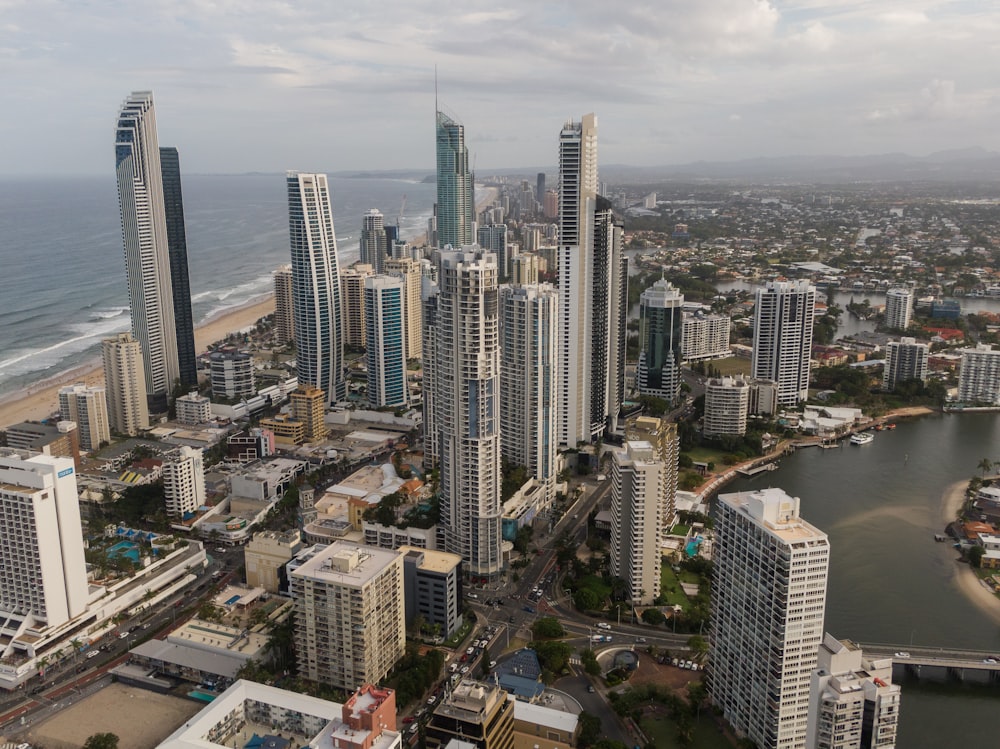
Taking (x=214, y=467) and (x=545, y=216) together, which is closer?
(x=214, y=467)

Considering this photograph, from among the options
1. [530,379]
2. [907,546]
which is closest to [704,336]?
[530,379]

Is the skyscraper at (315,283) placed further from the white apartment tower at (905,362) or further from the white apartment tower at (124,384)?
the white apartment tower at (905,362)

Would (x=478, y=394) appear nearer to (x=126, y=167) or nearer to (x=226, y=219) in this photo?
(x=126, y=167)

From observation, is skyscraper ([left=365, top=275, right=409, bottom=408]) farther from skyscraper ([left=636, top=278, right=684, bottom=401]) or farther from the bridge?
the bridge

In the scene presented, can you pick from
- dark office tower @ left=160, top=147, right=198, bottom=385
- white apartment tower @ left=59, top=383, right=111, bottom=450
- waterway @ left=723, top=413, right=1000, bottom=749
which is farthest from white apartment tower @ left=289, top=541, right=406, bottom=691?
dark office tower @ left=160, top=147, right=198, bottom=385

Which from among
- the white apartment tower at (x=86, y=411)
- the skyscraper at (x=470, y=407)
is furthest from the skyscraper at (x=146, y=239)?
the skyscraper at (x=470, y=407)

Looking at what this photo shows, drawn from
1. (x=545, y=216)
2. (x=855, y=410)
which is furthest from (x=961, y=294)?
(x=545, y=216)
